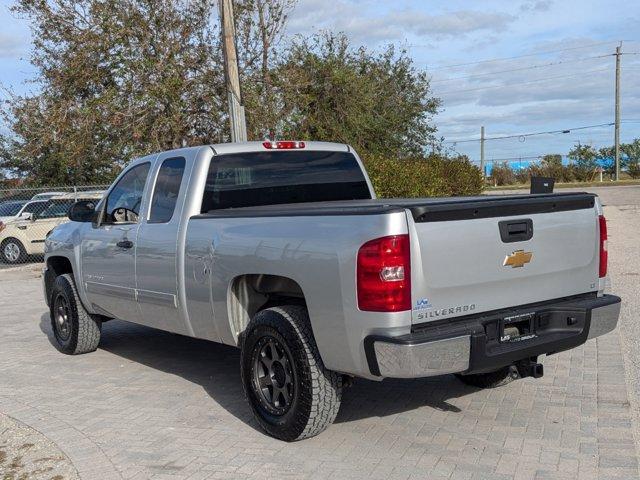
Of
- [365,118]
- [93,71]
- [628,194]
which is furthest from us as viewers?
[628,194]

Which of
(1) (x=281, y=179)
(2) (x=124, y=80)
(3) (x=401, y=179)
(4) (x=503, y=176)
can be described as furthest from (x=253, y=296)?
(4) (x=503, y=176)

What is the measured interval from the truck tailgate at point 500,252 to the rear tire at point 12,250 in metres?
16.3

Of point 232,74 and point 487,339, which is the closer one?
point 487,339

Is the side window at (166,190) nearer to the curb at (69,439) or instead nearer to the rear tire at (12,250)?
the curb at (69,439)

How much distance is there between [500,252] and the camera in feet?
14.9

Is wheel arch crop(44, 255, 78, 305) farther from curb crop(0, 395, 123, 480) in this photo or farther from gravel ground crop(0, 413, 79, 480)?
gravel ground crop(0, 413, 79, 480)

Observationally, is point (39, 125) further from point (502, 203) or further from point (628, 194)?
point (628, 194)

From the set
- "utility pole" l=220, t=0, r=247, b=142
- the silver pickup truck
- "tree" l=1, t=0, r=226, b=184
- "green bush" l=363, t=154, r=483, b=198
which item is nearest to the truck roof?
the silver pickup truck

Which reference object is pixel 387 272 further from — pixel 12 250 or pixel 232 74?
pixel 12 250

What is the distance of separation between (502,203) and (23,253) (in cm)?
1649

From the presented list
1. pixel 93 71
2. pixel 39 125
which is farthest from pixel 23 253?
pixel 93 71

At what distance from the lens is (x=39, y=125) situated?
18156 millimetres

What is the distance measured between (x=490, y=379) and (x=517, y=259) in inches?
64.9

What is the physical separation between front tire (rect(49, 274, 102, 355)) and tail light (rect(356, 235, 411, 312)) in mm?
4378
